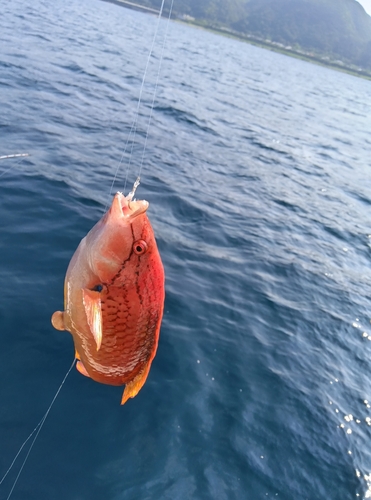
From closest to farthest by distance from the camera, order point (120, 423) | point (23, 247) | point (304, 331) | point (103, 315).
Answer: point (103, 315)
point (120, 423)
point (23, 247)
point (304, 331)

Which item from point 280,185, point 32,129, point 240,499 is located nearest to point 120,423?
point 240,499

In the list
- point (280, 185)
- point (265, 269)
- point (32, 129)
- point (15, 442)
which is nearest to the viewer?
point (15, 442)

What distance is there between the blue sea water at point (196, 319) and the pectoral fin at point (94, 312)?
8.18 ft

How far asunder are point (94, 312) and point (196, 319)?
435cm

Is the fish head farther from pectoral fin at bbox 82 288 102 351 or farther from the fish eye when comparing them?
pectoral fin at bbox 82 288 102 351

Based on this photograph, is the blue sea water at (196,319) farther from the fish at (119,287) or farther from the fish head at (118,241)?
the fish head at (118,241)

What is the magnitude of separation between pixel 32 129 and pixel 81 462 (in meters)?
9.73

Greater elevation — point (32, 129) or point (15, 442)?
point (32, 129)

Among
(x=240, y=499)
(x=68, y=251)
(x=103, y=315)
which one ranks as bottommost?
(x=240, y=499)

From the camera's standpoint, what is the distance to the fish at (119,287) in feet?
8.91

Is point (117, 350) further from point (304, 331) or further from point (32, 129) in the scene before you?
point (32, 129)

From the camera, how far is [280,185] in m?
14.3

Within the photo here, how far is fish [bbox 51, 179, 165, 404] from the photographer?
2.72 meters

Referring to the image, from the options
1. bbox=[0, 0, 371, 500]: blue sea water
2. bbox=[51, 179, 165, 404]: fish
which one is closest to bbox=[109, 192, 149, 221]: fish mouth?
bbox=[51, 179, 165, 404]: fish
